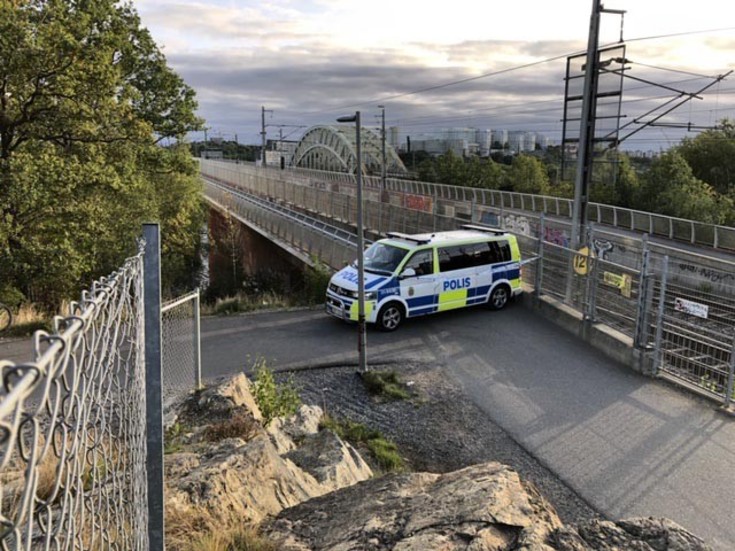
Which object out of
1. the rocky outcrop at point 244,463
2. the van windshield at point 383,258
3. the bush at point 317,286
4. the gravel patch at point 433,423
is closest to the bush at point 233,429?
the rocky outcrop at point 244,463

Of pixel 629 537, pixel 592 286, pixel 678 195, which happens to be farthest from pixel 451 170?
pixel 629 537

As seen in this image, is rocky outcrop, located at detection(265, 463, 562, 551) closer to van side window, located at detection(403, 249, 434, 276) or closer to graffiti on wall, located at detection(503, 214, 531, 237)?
van side window, located at detection(403, 249, 434, 276)

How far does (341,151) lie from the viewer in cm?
10544

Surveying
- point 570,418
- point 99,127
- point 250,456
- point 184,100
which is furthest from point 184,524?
point 184,100

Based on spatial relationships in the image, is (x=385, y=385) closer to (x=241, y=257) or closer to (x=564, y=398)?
(x=564, y=398)

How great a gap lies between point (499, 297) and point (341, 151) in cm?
9235

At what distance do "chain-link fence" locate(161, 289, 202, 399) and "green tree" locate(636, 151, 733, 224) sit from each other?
35674 mm

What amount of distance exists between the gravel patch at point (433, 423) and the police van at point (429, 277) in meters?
2.31

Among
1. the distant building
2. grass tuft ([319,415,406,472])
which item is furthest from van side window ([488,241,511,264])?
the distant building

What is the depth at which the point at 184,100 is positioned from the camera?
27.1m

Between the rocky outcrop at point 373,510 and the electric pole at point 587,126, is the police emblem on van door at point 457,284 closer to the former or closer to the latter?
the electric pole at point 587,126

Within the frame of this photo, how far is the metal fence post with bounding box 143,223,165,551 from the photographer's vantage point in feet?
8.59

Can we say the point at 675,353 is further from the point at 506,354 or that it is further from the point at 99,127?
the point at 99,127

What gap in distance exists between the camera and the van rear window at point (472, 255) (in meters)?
14.8
